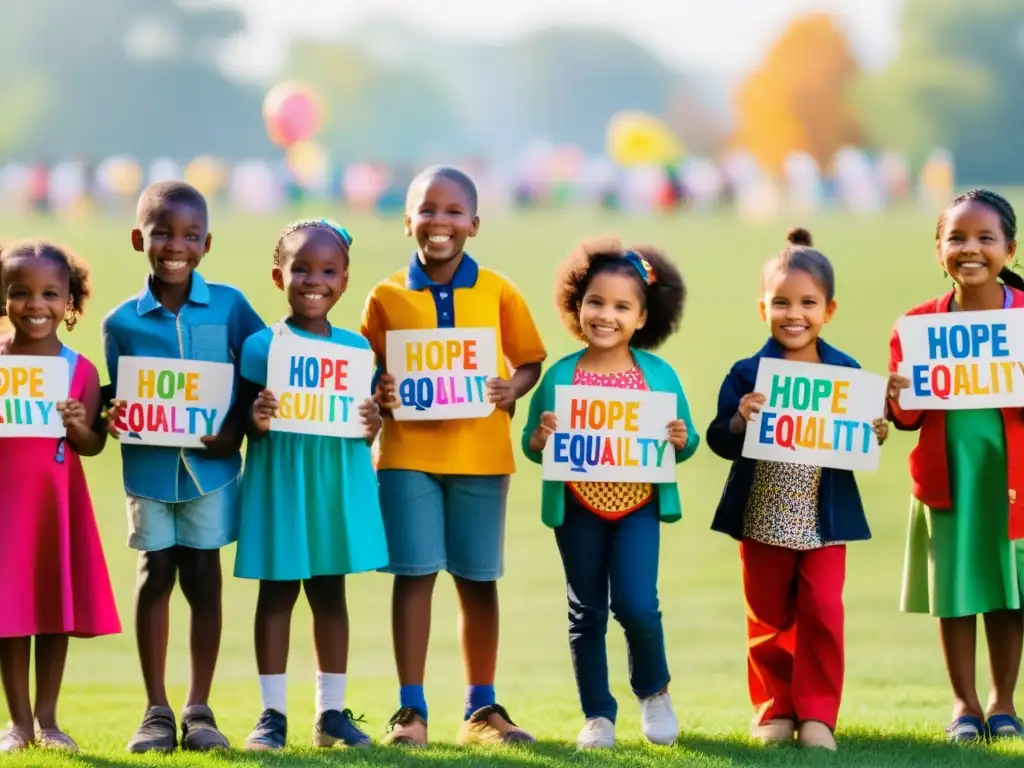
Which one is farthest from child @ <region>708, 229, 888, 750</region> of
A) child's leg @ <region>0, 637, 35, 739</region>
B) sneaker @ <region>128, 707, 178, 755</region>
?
child's leg @ <region>0, 637, 35, 739</region>

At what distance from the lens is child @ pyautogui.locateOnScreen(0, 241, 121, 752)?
5.20m

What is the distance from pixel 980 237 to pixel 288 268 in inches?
90.2

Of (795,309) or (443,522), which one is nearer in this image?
(795,309)

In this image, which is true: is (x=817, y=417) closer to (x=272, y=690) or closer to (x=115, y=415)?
(x=272, y=690)

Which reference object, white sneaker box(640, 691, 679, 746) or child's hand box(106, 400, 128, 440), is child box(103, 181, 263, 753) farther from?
white sneaker box(640, 691, 679, 746)

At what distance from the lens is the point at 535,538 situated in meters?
11.4

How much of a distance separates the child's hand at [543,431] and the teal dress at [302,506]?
21.8 inches

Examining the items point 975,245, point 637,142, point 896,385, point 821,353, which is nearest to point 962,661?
point 896,385

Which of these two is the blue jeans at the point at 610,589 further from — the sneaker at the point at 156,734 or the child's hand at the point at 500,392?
the sneaker at the point at 156,734

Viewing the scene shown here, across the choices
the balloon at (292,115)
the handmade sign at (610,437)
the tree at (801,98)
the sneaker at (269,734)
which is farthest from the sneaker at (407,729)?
the tree at (801,98)

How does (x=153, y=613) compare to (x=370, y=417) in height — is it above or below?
below

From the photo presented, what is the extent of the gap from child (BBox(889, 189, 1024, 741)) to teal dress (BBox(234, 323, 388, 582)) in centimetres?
179

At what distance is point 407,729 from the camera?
5.39 m

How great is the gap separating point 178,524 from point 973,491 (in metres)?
2.63
